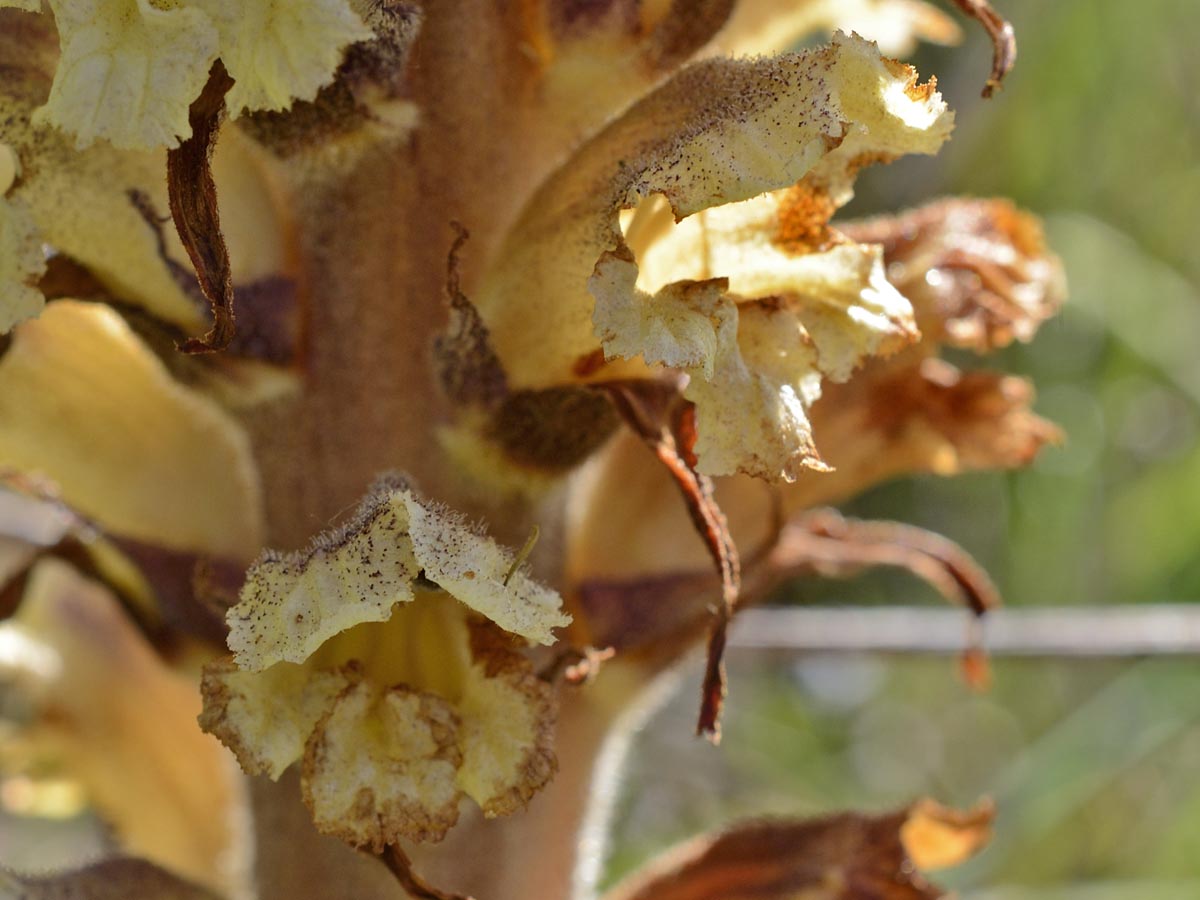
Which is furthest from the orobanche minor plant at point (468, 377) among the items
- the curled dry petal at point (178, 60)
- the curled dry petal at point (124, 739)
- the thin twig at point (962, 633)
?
the thin twig at point (962, 633)

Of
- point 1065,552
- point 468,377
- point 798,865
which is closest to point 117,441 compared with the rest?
point 468,377

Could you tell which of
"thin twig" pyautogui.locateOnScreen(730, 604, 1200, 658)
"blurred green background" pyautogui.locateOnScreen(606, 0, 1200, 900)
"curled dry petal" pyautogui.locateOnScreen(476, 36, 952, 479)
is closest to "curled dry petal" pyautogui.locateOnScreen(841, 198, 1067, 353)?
"curled dry petal" pyautogui.locateOnScreen(476, 36, 952, 479)

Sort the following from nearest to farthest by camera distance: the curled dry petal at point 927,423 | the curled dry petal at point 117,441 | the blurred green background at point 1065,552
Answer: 1. the curled dry petal at point 117,441
2. the curled dry petal at point 927,423
3. the blurred green background at point 1065,552

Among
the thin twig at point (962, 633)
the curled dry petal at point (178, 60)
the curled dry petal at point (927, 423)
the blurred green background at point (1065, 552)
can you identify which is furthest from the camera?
the blurred green background at point (1065, 552)

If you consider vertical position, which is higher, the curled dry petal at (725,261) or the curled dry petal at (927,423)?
the curled dry petal at (927,423)

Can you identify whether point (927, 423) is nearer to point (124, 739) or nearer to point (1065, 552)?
point (124, 739)

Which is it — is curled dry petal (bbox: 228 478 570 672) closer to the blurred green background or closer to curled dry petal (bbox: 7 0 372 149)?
curled dry petal (bbox: 7 0 372 149)

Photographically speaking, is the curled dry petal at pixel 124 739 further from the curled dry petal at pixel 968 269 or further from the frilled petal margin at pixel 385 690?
the curled dry petal at pixel 968 269

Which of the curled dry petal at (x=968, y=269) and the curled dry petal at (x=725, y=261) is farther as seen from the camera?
the curled dry petal at (x=968, y=269)
